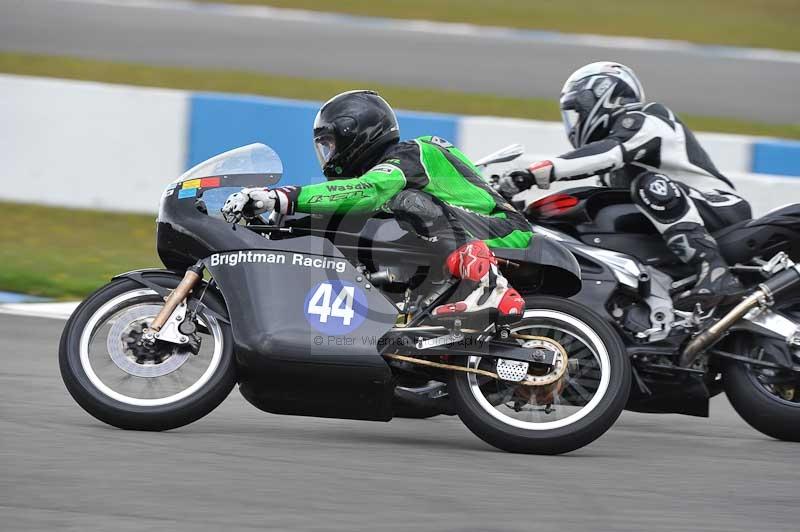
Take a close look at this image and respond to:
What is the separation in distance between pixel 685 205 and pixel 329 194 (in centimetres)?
167

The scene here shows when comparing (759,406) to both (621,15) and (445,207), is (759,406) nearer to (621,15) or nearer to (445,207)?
(445,207)

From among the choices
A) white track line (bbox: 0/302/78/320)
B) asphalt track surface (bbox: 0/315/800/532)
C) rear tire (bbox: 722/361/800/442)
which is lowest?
white track line (bbox: 0/302/78/320)

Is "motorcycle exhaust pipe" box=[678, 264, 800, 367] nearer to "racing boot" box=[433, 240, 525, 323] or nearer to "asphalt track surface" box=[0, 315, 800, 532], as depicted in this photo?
"asphalt track surface" box=[0, 315, 800, 532]

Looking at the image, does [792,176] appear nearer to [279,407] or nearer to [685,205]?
[685,205]

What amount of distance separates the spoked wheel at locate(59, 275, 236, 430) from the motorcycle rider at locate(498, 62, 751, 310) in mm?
1624

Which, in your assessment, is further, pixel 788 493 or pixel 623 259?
pixel 623 259

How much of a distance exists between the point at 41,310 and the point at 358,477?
3790 mm

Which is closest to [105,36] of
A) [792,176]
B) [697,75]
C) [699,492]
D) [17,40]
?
[17,40]

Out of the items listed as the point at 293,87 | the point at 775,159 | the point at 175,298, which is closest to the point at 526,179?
the point at 175,298

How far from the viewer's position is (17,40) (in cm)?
1653

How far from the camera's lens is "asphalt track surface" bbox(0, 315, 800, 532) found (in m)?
4.22

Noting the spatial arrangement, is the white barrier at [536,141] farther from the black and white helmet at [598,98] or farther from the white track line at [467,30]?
the white track line at [467,30]

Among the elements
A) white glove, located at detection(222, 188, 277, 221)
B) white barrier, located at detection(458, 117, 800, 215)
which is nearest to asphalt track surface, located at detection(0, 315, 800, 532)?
white glove, located at detection(222, 188, 277, 221)

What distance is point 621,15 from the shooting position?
69.0 ft
